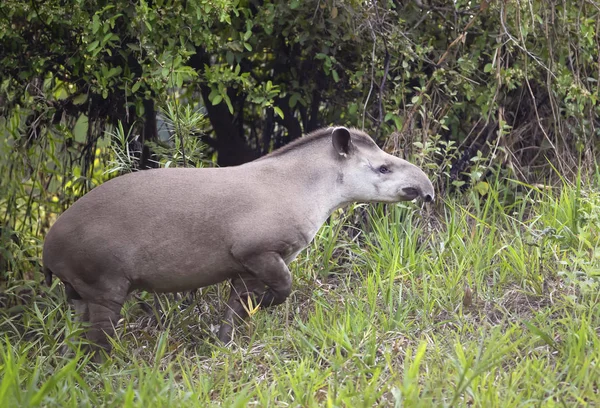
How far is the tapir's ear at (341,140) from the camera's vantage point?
4773 millimetres

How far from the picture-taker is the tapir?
14.5 feet

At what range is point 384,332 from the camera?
461cm

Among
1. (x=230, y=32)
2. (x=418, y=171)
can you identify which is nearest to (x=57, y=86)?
(x=230, y=32)

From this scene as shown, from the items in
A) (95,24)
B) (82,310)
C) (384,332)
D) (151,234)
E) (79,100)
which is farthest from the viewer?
(79,100)

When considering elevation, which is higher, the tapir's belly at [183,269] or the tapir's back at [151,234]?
the tapir's back at [151,234]

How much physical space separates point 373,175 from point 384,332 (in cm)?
88

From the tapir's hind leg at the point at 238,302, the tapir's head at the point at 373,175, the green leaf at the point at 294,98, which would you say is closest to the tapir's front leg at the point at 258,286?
the tapir's hind leg at the point at 238,302

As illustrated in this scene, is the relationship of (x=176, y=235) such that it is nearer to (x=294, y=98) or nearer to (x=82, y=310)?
(x=82, y=310)

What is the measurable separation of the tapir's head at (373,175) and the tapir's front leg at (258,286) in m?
0.64

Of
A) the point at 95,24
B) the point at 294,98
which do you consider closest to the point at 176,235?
the point at 95,24

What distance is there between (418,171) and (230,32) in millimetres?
1912

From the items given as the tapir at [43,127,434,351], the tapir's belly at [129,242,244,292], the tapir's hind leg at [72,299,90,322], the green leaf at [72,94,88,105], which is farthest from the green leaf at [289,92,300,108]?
the tapir's hind leg at [72,299,90,322]

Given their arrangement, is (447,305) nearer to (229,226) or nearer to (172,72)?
(229,226)

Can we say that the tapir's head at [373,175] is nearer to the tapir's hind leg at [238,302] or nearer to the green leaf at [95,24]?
the tapir's hind leg at [238,302]
